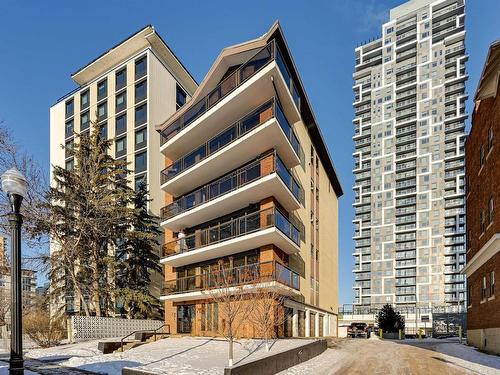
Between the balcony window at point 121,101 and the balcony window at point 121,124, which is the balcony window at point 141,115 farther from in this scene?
the balcony window at point 121,101

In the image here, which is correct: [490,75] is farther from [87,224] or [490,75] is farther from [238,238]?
[87,224]

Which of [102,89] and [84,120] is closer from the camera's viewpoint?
[102,89]

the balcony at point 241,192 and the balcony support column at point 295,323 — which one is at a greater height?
the balcony at point 241,192

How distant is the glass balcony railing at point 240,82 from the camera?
873 inches

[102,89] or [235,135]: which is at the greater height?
[102,89]

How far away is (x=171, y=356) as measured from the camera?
53.1 ft

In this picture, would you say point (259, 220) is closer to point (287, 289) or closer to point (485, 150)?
point (287, 289)

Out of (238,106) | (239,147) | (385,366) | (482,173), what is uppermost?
(238,106)

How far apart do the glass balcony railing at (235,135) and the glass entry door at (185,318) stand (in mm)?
9211

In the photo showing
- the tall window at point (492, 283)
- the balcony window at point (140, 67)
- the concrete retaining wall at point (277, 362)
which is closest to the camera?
the concrete retaining wall at point (277, 362)

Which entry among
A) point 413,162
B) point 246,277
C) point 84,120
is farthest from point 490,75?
point 413,162

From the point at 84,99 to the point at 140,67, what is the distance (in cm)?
1109

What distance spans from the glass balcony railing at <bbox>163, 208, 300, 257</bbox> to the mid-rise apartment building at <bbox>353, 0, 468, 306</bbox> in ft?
285

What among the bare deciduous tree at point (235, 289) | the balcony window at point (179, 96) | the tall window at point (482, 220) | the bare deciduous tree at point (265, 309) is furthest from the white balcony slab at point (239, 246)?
the balcony window at point (179, 96)
